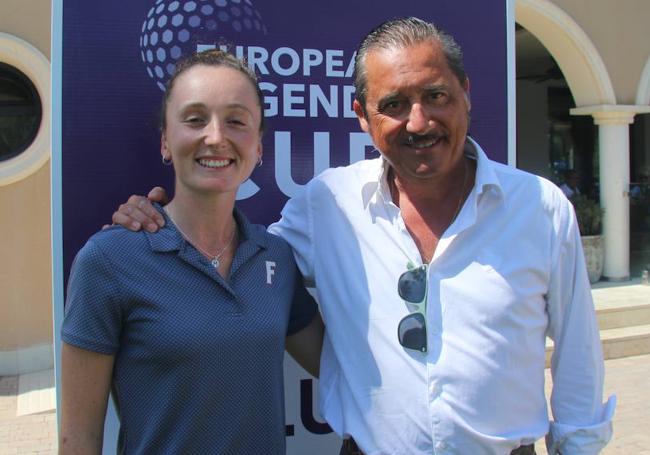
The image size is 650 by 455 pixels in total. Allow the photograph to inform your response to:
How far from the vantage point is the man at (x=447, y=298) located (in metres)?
1.45

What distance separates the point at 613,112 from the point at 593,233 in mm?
1569

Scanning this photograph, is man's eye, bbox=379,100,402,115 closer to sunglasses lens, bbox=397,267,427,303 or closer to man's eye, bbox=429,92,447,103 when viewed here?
man's eye, bbox=429,92,447,103

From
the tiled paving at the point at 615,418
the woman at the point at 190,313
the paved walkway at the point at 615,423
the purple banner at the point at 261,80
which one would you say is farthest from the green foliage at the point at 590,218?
the woman at the point at 190,313

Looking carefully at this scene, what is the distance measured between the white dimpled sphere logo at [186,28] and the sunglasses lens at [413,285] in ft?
2.94

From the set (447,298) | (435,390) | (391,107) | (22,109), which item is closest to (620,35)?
(22,109)

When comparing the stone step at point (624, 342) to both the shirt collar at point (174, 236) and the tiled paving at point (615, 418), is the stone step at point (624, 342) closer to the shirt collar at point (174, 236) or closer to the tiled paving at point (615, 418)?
the tiled paving at point (615, 418)

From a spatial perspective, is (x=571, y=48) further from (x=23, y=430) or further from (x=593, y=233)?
(x=23, y=430)

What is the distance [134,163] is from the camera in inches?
72.4

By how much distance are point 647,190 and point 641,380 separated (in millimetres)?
5430

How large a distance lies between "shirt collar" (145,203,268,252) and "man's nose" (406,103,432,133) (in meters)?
0.44

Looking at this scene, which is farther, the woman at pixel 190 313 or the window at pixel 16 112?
the window at pixel 16 112

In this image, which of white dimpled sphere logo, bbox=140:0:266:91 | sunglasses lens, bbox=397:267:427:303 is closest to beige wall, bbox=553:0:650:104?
white dimpled sphere logo, bbox=140:0:266:91

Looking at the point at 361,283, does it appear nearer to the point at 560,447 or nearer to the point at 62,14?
the point at 560,447

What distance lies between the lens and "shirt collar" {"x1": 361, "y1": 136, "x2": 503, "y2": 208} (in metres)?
1.52
